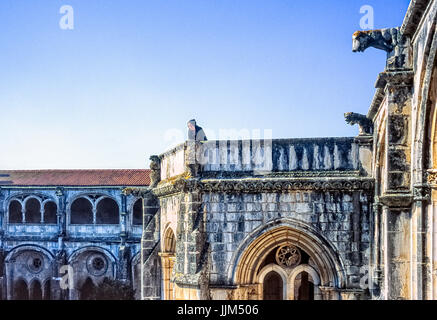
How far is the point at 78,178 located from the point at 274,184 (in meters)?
25.6

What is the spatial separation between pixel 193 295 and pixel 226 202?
6.51 feet

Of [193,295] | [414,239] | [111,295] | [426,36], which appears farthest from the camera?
[111,295]

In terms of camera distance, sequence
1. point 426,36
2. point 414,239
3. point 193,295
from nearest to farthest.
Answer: point 426,36 < point 414,239 < point 193,295

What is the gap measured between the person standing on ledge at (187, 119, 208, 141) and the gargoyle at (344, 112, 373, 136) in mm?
3077

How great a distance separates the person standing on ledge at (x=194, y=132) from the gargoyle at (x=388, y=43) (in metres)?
4.04

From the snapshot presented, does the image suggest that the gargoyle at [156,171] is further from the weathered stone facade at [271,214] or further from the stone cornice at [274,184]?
the stone cornice at [274,184]

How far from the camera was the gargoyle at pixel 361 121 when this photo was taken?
41.7 feet

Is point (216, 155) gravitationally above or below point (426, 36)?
below

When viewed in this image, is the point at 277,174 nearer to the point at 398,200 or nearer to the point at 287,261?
the point at 287,261

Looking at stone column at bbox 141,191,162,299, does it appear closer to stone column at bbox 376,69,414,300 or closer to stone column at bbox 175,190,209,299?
stone column at bbox 175,190,209,299

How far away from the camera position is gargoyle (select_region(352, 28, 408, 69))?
30.2 ft

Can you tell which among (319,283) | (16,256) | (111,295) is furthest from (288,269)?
(16,256)

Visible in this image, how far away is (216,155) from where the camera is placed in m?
12.7
